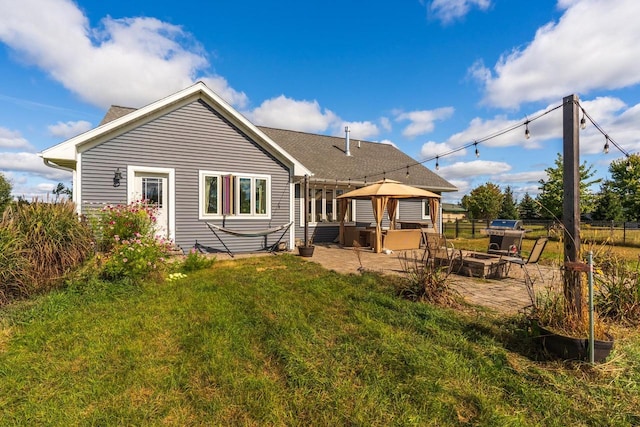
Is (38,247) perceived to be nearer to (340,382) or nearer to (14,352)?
A: (14,352)

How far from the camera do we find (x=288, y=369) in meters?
2.67

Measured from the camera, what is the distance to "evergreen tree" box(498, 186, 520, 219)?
1500 inches

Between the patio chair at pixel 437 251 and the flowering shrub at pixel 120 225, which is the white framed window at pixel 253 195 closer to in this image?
the flowering shrub at pixel 120 225

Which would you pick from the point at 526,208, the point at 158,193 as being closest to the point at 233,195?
the point at 158,193

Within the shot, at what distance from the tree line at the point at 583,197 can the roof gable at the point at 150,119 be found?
12689 millimetres

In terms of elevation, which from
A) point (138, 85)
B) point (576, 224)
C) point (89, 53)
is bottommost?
point (576, 224)

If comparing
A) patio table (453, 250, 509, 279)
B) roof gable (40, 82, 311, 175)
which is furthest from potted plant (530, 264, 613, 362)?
roof gable (40, 82, 311, 175)

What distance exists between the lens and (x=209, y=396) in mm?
2328

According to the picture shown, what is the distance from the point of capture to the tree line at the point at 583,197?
77.0 ft

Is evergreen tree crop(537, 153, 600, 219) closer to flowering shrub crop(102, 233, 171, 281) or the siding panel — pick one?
the siding panel

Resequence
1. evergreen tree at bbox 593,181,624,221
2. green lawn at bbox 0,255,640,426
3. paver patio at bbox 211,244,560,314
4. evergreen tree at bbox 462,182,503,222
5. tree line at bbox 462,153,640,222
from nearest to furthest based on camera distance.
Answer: green lawn at bbox 0,255,640,426
paver patio at bbox 211,244,560,314
tree line at bbox 462,153,640,222
evergreen tree at bbox 593,181,624,221
evergreen tree at bbox 462,182,503,222

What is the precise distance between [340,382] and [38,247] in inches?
207

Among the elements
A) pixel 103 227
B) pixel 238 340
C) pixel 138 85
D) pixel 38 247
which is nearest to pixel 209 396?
pixel 238 340

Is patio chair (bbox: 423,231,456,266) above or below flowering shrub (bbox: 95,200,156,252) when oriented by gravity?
below
